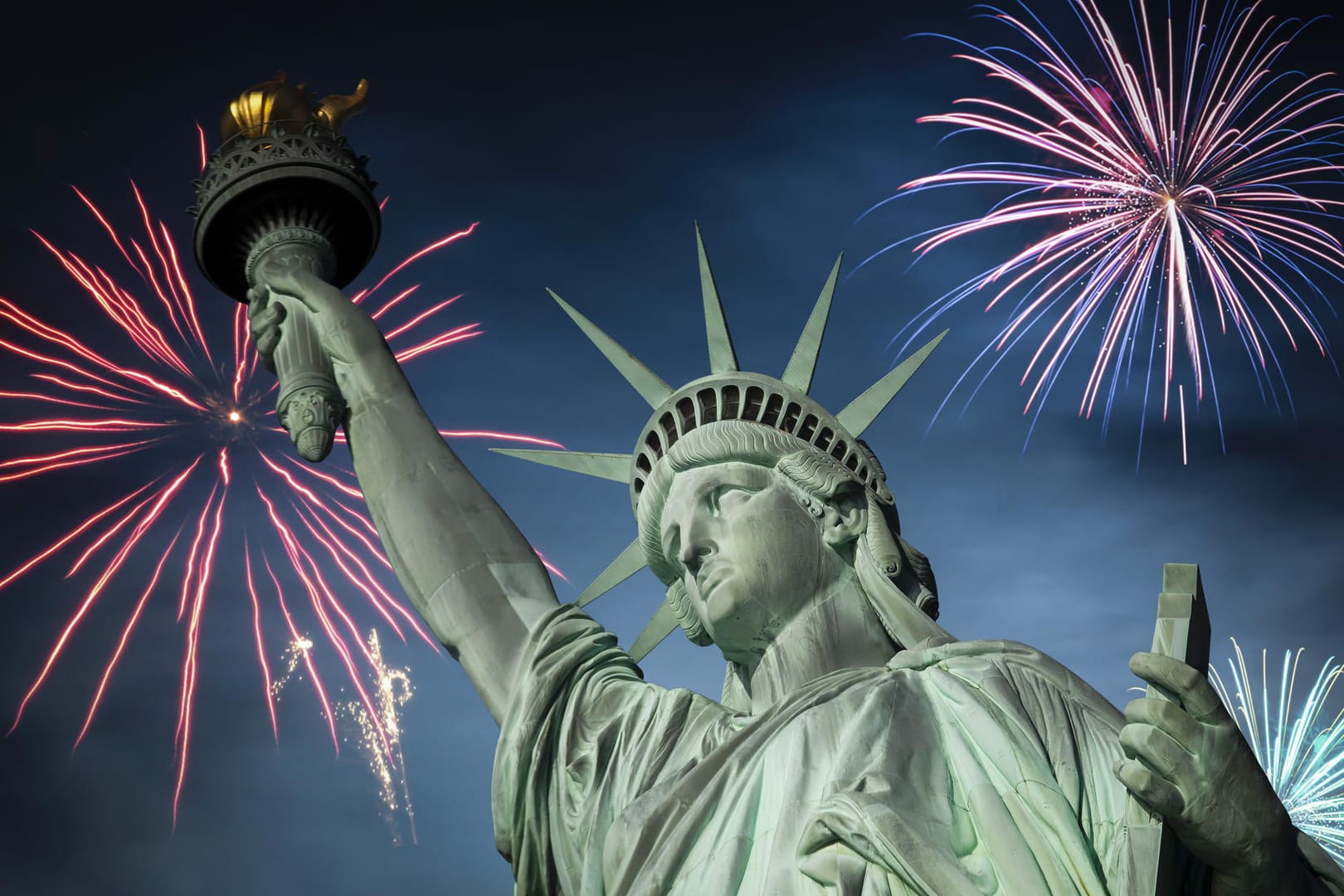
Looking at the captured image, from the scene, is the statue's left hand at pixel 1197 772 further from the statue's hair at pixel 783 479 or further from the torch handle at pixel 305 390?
the torch handle at pixel 305 390

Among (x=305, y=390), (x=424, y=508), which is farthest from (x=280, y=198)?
(x=424, y=508)

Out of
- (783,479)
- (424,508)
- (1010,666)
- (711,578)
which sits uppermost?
(424,508)

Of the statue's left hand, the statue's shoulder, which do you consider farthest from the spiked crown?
the statue's left hand

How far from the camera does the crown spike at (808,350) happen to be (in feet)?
32.9

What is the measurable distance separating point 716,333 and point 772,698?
2617mm

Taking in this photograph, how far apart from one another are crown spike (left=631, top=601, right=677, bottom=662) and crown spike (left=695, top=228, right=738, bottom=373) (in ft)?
4.66

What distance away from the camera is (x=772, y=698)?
8617mm

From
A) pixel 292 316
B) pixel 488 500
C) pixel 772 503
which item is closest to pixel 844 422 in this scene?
pixel 772 503

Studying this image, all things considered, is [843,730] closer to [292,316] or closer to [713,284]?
[713,284]

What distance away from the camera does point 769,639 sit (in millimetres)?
8789

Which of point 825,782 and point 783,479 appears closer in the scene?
point 825,782

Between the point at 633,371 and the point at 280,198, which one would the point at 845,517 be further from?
the point at 280,198

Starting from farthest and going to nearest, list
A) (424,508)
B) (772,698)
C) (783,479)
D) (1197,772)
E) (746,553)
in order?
(424,508) → (783,479) → (746,553) → (772,698) → (1197,772)

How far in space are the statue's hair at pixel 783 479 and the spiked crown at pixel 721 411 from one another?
13 centimetres
